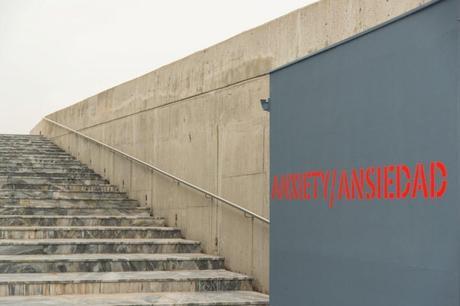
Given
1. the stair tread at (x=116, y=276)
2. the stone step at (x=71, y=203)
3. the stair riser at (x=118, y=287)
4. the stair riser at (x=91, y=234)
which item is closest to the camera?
the stair riser at (x=118, y=287)

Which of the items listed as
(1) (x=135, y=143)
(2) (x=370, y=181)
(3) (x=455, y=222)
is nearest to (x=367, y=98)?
(2) (x=370, y=181)

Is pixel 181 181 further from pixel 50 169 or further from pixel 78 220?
pixel 50 169

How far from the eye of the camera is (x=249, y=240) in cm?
743

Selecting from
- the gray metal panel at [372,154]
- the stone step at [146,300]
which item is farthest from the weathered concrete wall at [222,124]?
the gray metal panel at [372,154]

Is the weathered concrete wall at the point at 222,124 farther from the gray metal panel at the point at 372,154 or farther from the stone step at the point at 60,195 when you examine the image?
the gray metal panel at the point at 372,154

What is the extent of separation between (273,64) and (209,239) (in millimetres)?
2601

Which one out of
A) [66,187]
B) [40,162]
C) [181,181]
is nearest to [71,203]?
[66,187]

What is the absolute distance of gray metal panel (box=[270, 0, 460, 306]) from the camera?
2.52m

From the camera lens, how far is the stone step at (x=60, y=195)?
10.5 meters

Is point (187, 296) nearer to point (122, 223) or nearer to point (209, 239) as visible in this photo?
point (209, 239)

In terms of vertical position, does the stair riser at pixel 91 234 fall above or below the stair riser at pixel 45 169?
below

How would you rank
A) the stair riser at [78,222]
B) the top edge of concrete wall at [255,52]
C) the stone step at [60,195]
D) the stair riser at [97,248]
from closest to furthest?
the top edge of concrete wall at [255,52] → the stair riser at [97,248] → the stair riser at [78,222] → the stone step at [60,195]

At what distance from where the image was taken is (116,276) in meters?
7.25

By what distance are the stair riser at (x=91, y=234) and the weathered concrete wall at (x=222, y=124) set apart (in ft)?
1.08
